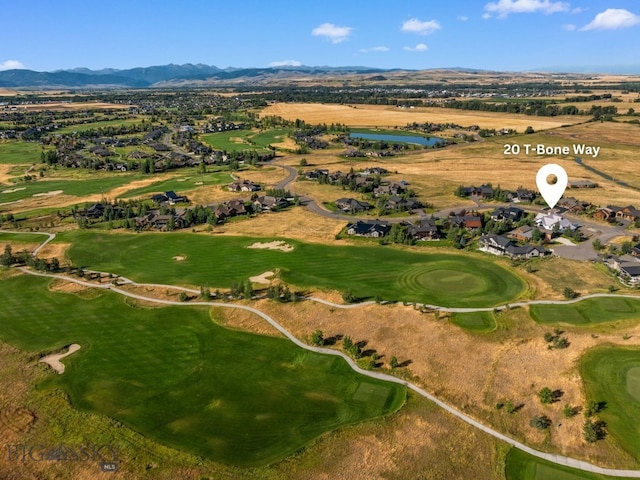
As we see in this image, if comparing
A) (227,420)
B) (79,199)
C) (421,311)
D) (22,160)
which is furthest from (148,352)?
(22,160)

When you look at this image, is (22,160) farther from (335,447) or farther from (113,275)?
(335,447)

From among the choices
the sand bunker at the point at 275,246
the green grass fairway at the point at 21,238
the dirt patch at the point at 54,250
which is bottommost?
the dirt patch at the point at 54,250

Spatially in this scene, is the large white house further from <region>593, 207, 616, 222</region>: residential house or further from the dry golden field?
the dry golden field

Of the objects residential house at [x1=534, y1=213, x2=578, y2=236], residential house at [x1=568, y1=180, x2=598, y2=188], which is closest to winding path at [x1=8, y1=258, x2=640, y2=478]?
residential house at [x1=534, y1=213, x2=578, y2=236]

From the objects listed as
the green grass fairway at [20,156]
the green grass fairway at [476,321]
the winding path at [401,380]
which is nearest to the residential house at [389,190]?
the winding path at [401,380]

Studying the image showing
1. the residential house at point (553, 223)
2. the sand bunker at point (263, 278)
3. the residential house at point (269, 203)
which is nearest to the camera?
the sand bunker at point (263, 278)

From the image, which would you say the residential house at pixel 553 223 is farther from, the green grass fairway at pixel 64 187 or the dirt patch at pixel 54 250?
the green grass fairway at pixel 64 187

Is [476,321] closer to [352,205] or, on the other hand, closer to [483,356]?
[483,356]
